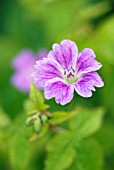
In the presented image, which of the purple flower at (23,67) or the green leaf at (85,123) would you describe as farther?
the purple flower at (23,67)

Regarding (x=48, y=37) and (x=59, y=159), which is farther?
(x=48, y=37)

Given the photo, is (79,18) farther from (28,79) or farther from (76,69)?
(76,69)

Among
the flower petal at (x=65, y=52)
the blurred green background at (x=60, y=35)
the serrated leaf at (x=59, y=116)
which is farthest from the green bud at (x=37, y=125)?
the blurred green background at (x=60, y=35)

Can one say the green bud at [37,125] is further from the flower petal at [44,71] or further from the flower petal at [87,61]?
the flower petal at [87,61]

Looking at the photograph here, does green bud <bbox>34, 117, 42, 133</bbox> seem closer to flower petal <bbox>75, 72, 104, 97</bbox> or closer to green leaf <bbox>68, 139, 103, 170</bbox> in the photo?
flower petal <bbox>75, 72, 104, 97</bbox>

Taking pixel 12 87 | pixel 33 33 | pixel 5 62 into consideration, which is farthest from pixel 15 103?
pixel 33 33

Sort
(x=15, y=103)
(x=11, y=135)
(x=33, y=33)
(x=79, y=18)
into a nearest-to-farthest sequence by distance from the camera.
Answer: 1. (x=11, y=135)
2. (x=79, y=18)
3. (x=15, y=103)
4. (x=33, y=33)
